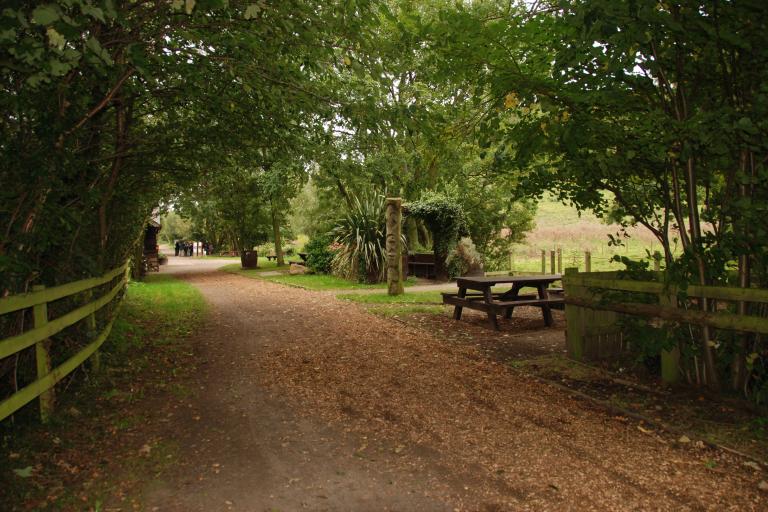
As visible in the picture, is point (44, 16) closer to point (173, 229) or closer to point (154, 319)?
point (154, 319)

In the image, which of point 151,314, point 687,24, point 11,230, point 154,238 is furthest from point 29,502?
point 154,238

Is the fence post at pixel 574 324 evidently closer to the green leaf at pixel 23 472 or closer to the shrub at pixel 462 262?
the green leaf at pixel 23 472

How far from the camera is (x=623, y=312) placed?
16.9ft

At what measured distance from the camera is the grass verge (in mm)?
3035

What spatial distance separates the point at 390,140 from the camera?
5109 mm

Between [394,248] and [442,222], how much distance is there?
444cm

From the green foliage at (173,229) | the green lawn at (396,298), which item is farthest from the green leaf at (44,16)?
the green foliage at (173,229)

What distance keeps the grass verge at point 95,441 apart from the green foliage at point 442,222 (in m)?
11.3

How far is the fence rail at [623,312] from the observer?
13.5 feet

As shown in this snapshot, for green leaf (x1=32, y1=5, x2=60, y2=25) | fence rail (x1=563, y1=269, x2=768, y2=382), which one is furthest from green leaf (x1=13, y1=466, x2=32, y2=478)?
fence rail (x1=563, y1=269, x2=768, y2=382)

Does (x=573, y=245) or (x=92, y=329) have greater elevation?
(x=573, y=245)

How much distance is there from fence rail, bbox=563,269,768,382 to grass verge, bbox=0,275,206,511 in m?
4.25

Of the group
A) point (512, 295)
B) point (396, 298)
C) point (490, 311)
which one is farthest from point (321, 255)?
point (490, 311)

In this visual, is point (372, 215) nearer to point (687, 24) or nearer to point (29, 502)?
point (687, 24)
